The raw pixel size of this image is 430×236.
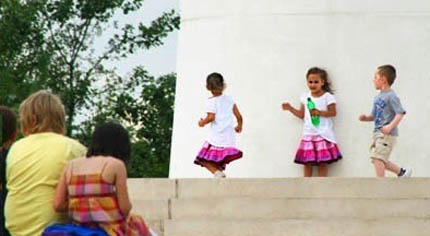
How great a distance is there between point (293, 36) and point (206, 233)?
4.17 meters

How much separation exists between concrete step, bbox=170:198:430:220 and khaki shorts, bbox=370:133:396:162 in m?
1.49

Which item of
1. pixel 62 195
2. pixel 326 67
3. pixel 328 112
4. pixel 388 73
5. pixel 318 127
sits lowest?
pixel 62 195

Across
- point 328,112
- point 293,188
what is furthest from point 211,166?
point 293,188

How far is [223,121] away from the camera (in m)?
19.2

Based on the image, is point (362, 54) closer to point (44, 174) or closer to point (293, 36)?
point (293, 36)

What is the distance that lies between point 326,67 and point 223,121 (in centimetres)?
139

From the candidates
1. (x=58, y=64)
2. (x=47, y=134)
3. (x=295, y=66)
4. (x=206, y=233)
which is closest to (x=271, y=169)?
(x=295, y=66)

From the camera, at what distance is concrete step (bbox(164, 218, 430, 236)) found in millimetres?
16234

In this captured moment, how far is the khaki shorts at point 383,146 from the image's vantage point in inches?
718

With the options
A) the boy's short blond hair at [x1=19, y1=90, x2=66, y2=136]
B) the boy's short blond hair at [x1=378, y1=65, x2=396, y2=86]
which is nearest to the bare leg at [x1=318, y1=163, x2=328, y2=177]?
the boy's short blond hair at [x1=378, y1=65, x2=396, y2=86]

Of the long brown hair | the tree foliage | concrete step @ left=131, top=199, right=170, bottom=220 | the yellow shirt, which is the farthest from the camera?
the tree foliage

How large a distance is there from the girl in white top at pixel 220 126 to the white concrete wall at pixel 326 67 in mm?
798

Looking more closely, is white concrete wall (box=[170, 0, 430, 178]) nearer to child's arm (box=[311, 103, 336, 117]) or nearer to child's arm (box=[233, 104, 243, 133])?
child's arm (box=[311, 103, 336, 117])

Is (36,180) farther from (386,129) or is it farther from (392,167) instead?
(392,167)
